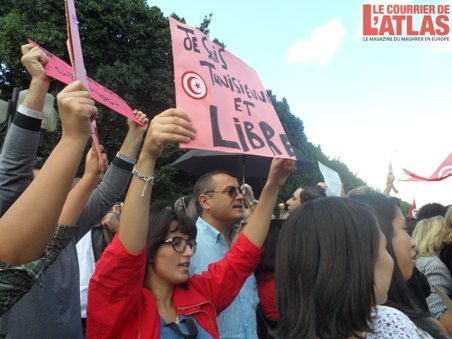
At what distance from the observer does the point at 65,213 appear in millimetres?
2080

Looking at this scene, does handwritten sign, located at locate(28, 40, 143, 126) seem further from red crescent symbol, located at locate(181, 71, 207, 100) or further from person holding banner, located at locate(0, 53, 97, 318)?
red crescent symbol, located at locate(181, 71, 207, 100)

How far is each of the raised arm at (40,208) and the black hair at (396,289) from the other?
139 centimetres

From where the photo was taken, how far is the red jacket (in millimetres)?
1821

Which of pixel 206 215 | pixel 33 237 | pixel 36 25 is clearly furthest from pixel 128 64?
pixel 33 237

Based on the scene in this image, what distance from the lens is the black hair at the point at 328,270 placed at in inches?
61.7

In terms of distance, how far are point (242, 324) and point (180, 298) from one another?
0.69 m

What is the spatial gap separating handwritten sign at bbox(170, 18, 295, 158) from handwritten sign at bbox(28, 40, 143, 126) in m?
0.22

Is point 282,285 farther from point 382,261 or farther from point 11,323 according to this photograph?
point 11,323

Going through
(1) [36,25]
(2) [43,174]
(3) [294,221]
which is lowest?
(3) [294,221]

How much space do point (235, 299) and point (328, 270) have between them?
130cm

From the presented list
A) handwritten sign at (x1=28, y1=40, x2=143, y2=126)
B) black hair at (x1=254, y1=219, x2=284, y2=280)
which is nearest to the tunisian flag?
black hair at (x1=254, y1=219, x2=284, y2=280)

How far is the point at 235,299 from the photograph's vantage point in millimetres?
2805

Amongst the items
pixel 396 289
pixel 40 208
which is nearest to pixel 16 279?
pixel 40 208

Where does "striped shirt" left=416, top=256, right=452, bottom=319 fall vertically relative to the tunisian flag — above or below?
below
